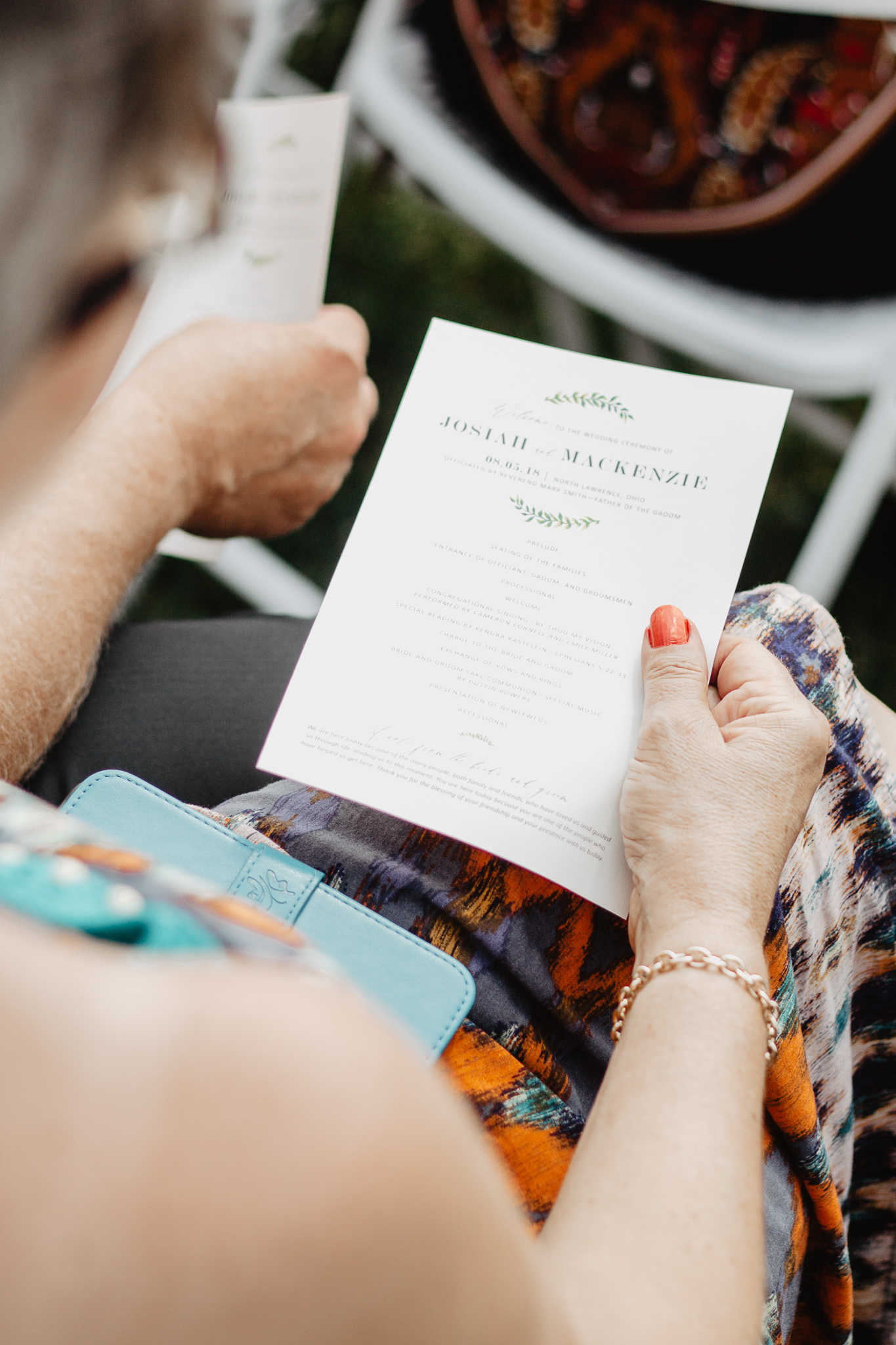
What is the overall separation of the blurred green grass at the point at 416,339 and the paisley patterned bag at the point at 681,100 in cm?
31

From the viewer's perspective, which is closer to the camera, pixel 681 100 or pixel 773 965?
pixel 773 965

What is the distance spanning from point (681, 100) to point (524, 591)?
1.00 metres

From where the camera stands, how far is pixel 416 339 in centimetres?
181

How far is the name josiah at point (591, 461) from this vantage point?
2.23 ft

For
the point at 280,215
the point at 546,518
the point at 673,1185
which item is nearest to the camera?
the point at 673,1185

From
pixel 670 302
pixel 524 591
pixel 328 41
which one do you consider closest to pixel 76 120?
pixel 524 591

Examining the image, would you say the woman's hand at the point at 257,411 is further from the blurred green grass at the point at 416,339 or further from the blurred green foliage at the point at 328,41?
the blurred green foliage at the point at 328,41

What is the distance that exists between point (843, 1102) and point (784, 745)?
34 centimetres

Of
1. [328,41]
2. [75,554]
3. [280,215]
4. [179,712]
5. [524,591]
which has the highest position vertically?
[328,41]

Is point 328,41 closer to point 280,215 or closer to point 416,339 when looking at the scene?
point 416,339

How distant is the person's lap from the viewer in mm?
776

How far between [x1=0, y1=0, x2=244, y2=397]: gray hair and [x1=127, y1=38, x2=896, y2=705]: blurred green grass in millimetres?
1340

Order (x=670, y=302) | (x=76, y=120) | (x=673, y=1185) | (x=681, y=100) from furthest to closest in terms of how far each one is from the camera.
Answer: (x=670, y=302) < (x=681, y=100) < (x=673, y=1185) < (x=76, y=120)

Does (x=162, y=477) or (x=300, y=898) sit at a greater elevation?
(x=162, y=477)
